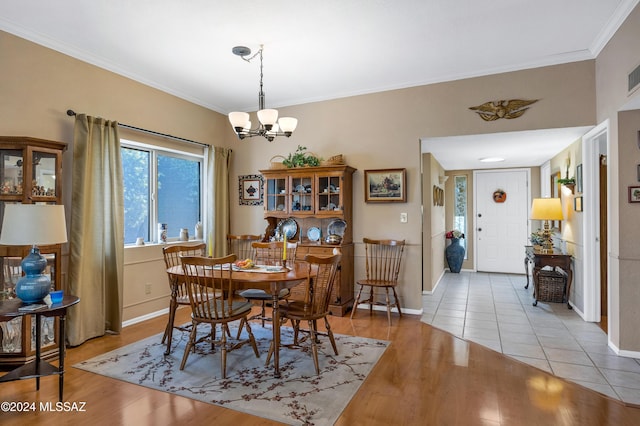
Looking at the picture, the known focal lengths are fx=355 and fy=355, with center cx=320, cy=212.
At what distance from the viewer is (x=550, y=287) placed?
4.89 metres

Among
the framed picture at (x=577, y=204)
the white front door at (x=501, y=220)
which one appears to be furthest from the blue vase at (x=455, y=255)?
the framed picture at (x=577, y=204)

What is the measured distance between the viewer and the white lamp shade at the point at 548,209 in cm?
507

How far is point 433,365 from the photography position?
3.00 m

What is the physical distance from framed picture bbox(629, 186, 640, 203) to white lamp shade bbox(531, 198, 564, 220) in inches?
79.6

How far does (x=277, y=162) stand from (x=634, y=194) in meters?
3.97

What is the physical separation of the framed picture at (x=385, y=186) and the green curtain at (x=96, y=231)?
9.59 ft

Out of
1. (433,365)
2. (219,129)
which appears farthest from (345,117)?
(433,365)

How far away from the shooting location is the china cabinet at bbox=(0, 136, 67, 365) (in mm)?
2885

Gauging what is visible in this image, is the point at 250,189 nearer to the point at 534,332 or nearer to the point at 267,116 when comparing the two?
the point at 267,116

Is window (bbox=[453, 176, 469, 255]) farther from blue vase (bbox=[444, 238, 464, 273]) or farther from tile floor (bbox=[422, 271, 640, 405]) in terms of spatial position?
tile floor (bbox=[422, 271, 640, 405])

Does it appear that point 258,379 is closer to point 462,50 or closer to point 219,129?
point 462,50

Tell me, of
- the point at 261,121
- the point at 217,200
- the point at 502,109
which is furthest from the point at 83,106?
the point at 502,109

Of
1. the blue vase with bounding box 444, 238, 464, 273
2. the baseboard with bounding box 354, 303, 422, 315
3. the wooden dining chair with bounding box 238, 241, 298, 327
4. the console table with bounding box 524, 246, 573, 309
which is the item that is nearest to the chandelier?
the wooden dining chair with bounding box 238, 241, 298, 327

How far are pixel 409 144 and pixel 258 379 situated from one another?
321 cm
